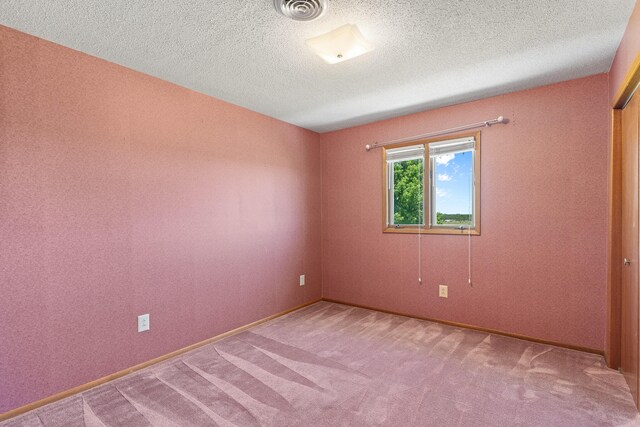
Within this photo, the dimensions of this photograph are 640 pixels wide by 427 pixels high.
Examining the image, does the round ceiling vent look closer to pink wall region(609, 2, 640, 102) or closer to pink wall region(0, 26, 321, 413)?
pink wall region(0, 26, 321, 413)

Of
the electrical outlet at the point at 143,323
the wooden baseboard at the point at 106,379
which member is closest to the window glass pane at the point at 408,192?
the wooden baseboard at the point at 106,379

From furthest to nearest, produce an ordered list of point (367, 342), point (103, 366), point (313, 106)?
1. point (313, 106)
2. point (367, 342)
3. point (103, 366)

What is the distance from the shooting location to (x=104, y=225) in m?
2.26

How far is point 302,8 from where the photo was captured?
1.69 m

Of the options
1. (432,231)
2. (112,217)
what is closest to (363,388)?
(432,231)

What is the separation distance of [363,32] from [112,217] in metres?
2.16

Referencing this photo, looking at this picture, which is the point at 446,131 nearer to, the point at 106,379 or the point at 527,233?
the point at 527,233

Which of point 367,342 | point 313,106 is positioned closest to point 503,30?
point 313,106

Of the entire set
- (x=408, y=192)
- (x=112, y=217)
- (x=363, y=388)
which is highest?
(x=408, y=192)

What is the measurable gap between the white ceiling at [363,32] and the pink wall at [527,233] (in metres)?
0.29

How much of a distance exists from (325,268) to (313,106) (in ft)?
7.06

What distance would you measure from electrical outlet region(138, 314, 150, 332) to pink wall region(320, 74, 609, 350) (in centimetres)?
247

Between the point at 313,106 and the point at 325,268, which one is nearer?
the point at 313,106

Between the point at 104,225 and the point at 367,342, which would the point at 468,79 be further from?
the point at 104,225
